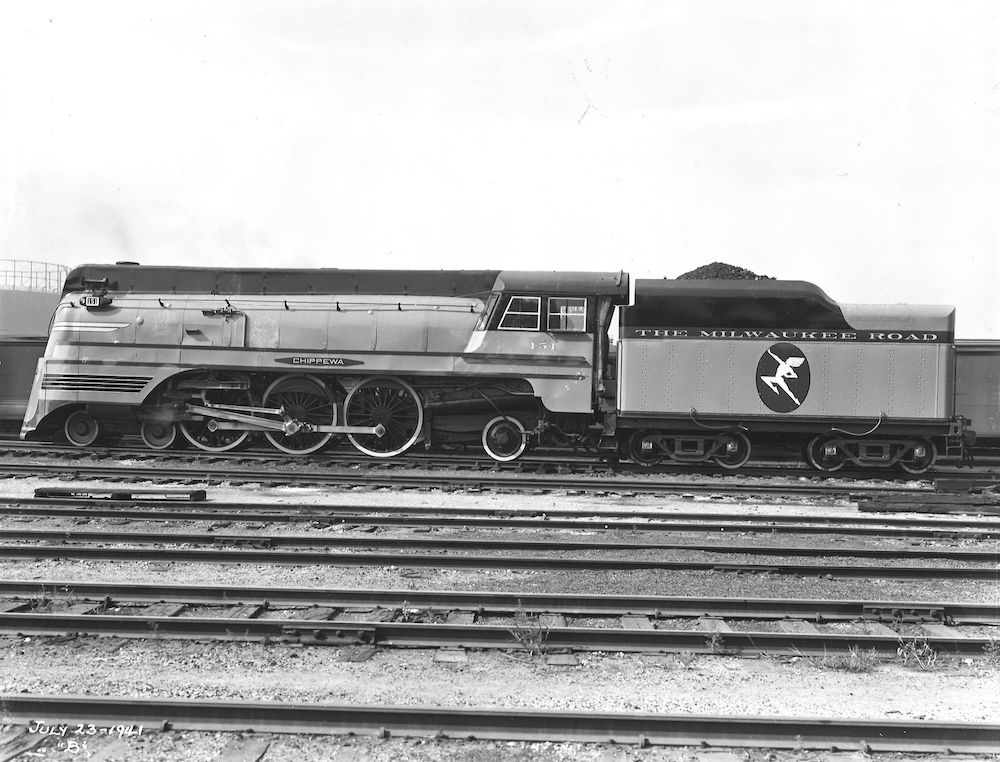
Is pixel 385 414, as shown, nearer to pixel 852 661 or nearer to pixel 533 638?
pixel 533 638

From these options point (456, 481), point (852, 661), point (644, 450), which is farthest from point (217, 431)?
point (852, 661)

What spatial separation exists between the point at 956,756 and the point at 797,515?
20.8 feet

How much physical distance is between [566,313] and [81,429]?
9895 millimetres

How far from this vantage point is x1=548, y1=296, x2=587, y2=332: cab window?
1374 centimetres

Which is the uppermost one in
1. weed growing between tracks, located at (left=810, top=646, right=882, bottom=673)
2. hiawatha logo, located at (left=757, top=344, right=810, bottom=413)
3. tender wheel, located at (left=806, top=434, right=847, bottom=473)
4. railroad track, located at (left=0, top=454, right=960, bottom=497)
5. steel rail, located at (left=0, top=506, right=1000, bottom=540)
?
hiawatha logo, located at (left=757, top=344, right=810, bottom=413)

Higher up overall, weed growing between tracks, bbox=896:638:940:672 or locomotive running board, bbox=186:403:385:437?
locomotive running board, bbox=186:403:385:437

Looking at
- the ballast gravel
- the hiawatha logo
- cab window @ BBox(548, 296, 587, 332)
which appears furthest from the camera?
cab window @ BBox(548, 296, 587, 332)

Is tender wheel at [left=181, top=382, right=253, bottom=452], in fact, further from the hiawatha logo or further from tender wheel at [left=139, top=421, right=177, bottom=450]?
the hiawatha logo

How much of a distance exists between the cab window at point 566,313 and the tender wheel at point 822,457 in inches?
178

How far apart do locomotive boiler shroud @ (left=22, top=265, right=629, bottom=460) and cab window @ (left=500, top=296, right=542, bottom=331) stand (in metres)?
0.02

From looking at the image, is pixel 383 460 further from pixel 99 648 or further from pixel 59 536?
pixel 99 648

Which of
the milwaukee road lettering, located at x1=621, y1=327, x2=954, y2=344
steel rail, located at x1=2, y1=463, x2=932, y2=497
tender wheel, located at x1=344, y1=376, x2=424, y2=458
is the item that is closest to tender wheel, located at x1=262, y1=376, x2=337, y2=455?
tender wheel, located at x1=344, y1=376, x2=424, y2=458

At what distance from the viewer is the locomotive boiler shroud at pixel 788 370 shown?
13.0 m

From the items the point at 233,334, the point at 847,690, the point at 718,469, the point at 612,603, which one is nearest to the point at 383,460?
the point at 233,334
